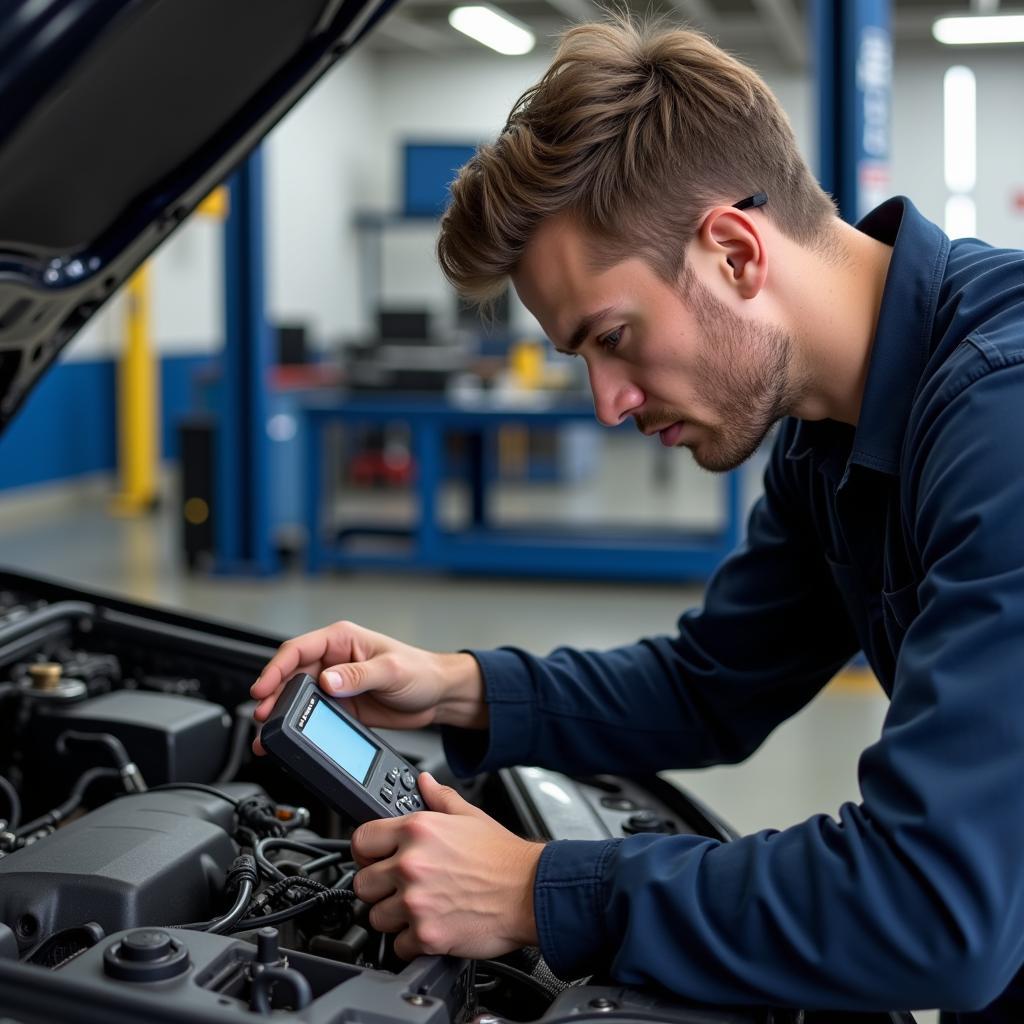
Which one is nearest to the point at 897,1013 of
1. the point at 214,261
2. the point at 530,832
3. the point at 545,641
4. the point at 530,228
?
the point at 530,832

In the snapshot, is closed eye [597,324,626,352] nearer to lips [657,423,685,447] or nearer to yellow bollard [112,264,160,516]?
lips [657,423,685,447]

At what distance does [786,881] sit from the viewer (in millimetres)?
950

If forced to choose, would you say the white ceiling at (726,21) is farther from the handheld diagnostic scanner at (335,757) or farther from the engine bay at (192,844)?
the handheld diagnostic scanner at (335,757)

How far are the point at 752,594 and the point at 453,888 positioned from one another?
623 millimetres

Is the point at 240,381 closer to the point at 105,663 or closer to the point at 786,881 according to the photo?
the point at 105,663

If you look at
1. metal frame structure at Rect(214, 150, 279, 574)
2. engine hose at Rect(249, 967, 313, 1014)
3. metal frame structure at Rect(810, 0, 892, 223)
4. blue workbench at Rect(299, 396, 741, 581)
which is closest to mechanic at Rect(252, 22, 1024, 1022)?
engine hose at Rect(249, 967, 313, 1014)

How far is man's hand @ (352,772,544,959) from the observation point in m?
1.03

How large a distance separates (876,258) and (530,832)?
2.26ft

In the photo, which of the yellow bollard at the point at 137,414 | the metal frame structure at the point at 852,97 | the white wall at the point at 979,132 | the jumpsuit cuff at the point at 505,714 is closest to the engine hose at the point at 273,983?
the jumpsuit cuff at the point at 505,714

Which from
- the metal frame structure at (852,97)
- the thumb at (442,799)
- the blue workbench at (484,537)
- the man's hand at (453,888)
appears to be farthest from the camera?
the blue workbench at (484,537)

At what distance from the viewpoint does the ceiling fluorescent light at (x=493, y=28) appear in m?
10.9

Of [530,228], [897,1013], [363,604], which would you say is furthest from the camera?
[363,604]

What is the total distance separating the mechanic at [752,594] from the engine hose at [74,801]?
0.29m

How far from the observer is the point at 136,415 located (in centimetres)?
832
